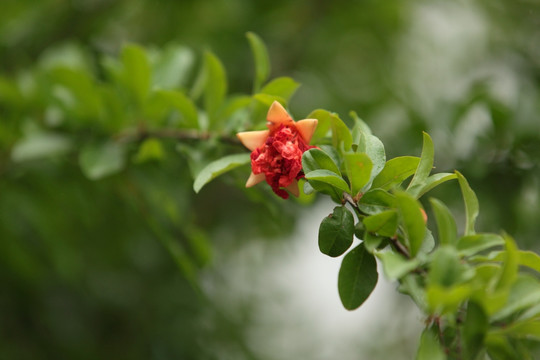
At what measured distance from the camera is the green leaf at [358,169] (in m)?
0.46

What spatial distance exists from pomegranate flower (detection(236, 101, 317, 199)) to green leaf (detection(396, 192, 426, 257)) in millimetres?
110

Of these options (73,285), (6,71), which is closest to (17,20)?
(6,71)

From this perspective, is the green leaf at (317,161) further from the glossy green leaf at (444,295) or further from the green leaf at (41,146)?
the green leaf at (41,146)

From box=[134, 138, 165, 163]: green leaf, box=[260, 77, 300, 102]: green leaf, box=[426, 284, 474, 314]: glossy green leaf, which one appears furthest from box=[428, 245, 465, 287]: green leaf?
box=[134, 138, 165, 163]: green leaf

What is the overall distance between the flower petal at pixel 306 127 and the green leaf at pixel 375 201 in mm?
86

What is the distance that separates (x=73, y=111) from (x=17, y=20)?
51 centimetres

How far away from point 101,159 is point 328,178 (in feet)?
1.57

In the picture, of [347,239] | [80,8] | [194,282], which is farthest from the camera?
[80,8]

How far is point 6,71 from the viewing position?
1300 mm

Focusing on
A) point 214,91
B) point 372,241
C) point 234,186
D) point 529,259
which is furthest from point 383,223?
point 234,186

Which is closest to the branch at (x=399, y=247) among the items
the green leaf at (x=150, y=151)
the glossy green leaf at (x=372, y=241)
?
Answer: the glossy green leaf at (x=372, y=241)

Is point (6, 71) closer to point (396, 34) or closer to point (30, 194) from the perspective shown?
point (30, 194)

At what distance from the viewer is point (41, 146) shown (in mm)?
886

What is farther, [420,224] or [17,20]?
[17,20]
